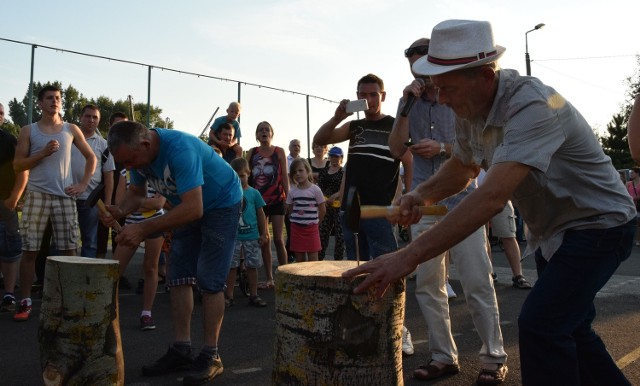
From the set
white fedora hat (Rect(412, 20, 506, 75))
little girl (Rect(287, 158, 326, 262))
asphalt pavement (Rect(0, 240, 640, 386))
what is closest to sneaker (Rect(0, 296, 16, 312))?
asphalt pavement (Rect(0, 240, 640, 386))

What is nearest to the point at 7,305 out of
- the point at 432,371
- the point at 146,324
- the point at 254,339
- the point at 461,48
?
the point at 146,324

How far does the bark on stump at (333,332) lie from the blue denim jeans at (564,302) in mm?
549

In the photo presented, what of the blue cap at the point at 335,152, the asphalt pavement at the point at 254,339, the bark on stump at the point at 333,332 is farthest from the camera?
the blue cap at the point at 335,152

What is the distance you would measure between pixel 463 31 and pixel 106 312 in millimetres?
2465

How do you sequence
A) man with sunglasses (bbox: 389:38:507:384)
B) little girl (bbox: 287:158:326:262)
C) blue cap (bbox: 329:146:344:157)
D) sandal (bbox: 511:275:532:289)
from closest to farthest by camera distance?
man with sunglasses (bbox: 389:38:507:384) < sandal (bbox: 511:275:532:289) < little girl (bbox: 287:158:326:262) < blue cap (bbox: 329:146:344:157)

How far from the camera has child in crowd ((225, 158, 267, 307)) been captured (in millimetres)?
6734

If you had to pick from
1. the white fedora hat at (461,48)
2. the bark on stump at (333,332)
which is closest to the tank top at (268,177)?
the bark on stump at (333,332)

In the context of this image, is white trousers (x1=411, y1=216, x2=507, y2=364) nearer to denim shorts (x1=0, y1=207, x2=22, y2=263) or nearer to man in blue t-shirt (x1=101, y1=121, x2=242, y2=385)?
man in blue t-shirt (x1=101, y1=121, x2=242, y2=385)

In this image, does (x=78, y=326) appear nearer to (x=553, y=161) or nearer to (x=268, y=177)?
(x=553, y=161)

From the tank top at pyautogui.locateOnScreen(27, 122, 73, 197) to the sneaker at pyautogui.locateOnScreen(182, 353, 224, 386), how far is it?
281 centimetres

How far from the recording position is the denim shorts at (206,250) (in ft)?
13.9

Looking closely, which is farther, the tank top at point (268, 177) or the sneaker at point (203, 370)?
the tank top at point (268, 177)

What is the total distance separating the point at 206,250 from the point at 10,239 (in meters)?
2.85

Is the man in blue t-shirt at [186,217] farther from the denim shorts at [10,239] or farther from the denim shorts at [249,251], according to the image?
the denim shorts at [249,251]
